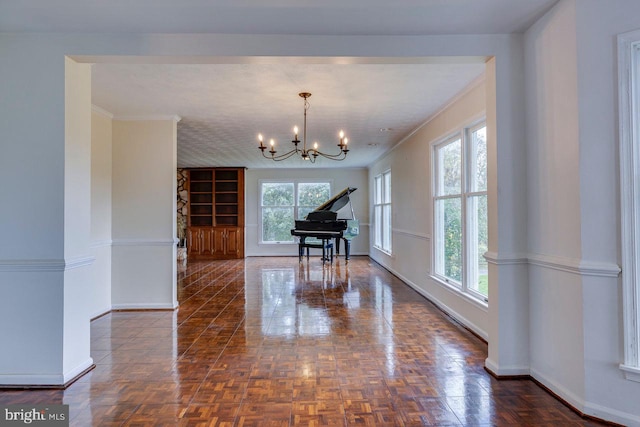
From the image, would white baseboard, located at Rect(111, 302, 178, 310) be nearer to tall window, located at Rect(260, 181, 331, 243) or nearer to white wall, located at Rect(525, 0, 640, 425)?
white wall, located at Rect(525, 0, 640, 425)

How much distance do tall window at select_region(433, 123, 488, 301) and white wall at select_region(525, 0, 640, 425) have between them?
1.13m

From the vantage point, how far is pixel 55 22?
7.68ft

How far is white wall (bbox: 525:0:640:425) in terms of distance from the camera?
1952mm

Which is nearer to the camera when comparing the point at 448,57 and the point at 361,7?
the point at 361,7

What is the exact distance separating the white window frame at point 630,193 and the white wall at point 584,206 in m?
0.03

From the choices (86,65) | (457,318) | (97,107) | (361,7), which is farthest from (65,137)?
(457,318)

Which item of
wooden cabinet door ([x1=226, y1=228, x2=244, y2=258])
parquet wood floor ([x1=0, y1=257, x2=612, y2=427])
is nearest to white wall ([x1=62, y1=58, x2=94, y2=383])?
parquet wood floor ([x1=0, y1=257, x2=612, y2=427])

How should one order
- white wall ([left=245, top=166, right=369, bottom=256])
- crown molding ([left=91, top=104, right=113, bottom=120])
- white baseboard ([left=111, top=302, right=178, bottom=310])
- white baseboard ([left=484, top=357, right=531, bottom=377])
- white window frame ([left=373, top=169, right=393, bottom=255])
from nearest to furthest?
white baseboard ([left=484, top=357, right=531, bottom=377]) < crown molding ([left=91, top=104, right=113, bottom=120]) < white baseboard ([left=111, top=302, right=178, bottom=310]) < white window frame ([left=373, top=169, right=393, bottom=255]) < white wall ([left=245, top=166, right=369, bottom=256])

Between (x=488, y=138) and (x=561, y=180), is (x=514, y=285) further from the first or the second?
(x=488, y=138)

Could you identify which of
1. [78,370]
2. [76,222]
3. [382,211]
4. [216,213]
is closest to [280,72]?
[76,222]

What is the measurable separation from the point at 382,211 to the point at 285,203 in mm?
2907

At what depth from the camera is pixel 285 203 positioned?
10008 mm

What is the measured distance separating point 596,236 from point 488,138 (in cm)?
99

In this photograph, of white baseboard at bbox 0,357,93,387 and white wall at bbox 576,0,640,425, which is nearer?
white wall at bbox 576,0,640,425
